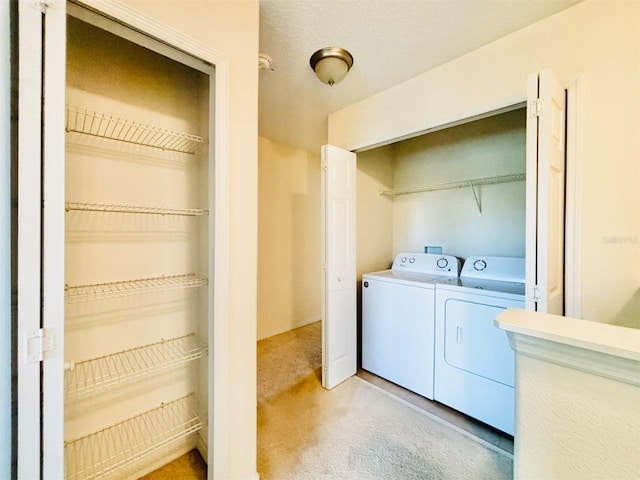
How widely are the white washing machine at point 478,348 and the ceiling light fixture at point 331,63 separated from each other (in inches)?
66.9

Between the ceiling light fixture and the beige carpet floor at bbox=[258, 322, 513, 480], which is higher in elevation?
the ceiling light fixture

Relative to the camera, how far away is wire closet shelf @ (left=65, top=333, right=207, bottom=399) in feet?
3.90

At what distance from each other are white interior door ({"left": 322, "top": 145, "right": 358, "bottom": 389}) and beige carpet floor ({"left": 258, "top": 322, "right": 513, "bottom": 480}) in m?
0.22

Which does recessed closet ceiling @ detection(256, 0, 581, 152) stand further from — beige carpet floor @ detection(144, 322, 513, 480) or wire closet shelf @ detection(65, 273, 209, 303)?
beige carpet floor @ detection(144, 322, 513, 480)

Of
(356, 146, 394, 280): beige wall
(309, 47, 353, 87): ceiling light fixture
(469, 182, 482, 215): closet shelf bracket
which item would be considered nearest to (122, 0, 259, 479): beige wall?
(309, 47, 353, 87): ceiling light fixture

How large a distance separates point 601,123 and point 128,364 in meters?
2.68

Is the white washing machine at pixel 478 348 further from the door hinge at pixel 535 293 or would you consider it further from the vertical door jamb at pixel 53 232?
the vertical door jamb at pixel 53 232

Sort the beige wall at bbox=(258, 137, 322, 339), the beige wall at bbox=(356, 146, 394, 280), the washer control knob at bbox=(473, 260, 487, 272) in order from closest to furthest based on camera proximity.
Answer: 1. the washer control knob at bbox=(473, 260, 487, 272)
2. the beige wall at bbox=(356, 146, 394, 280)
3. the beige wall at bbox=(258, 137, 322, 339)

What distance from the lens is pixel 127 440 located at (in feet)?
4.51

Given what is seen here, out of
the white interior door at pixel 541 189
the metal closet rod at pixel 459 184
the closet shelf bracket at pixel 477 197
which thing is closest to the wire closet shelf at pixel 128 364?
the white interior door at pixel 541 189

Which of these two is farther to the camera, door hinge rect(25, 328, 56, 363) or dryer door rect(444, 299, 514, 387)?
dryer door rect(444, 299, 514, 387)

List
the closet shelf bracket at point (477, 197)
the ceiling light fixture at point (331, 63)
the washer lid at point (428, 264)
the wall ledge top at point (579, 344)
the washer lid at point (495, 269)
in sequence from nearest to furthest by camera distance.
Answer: the wall ledge top at point (579, 344) < the ceiling light fixture at point (331, 63) < the washer lid at point (495, 269) < the washer lid at point (428, 264) < the closet shelf bracket at point (477, 197)

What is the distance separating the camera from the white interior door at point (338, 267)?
2.25 meters

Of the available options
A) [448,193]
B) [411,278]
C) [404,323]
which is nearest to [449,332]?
[404,323]
